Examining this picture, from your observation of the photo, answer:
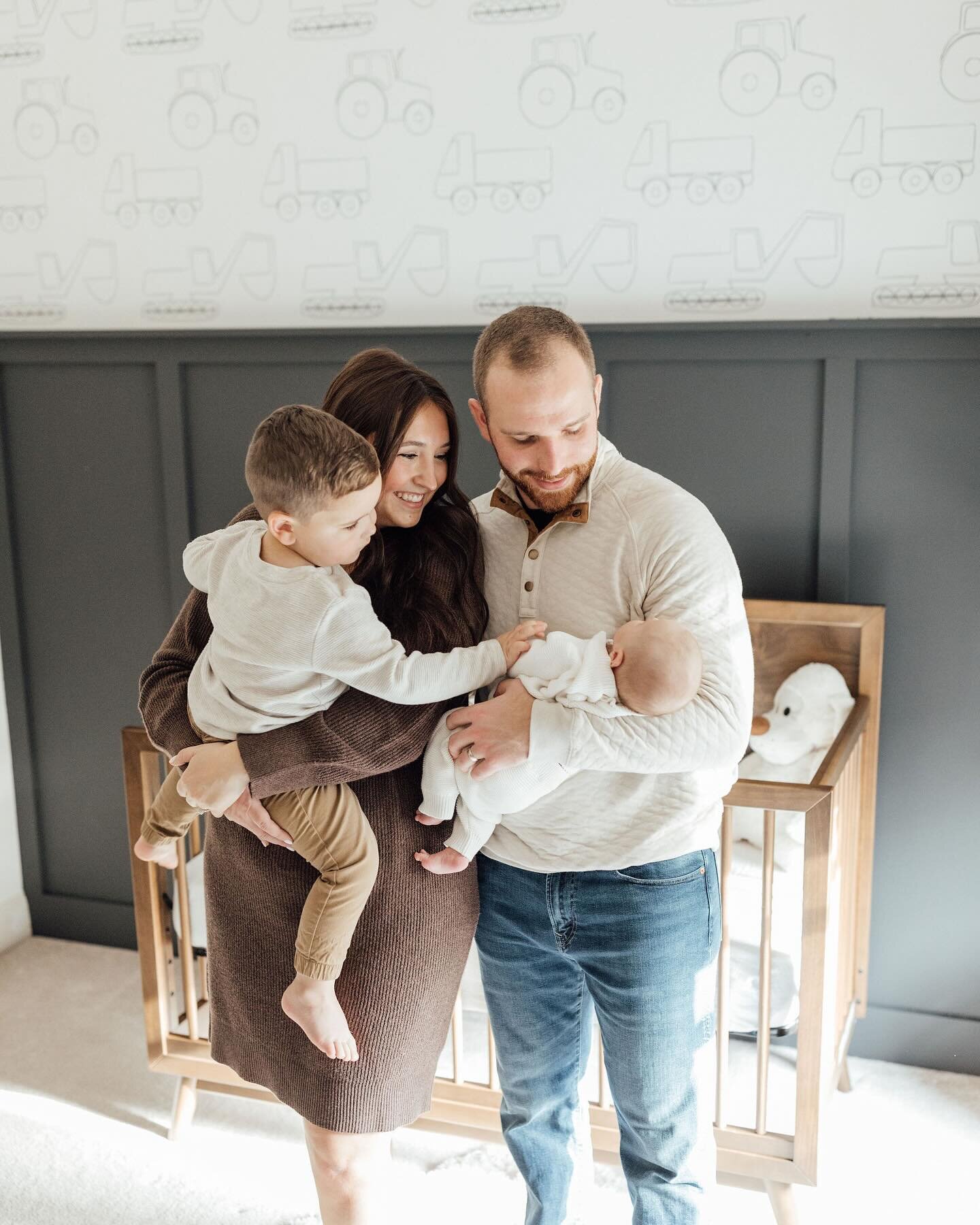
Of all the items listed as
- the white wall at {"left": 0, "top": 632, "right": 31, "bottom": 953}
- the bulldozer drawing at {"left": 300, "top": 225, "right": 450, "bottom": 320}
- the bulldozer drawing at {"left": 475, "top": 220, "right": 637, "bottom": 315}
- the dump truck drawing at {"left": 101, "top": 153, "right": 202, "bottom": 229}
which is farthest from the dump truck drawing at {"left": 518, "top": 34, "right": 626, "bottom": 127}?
the white wall at {"left": 0, "top": 632, "right": 31, "bottom": 953}

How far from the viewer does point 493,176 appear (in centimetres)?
243

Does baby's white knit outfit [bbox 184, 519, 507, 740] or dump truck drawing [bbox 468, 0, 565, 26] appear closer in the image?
baby's white knit outfit [bbox 184, 519, 507, 740]

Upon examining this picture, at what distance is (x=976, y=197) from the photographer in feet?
6.99

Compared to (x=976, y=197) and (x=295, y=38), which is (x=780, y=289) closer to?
(x=976, y=197)

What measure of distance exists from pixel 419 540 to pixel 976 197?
1399mm

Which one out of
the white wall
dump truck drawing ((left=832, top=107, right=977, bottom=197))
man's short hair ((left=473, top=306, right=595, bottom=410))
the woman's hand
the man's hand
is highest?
dump truck drawing ((left=832, top=107, right=977, bottom=197))

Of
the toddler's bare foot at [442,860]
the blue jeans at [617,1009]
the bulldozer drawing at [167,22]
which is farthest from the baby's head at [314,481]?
the bulldozer drawing at [167,22]

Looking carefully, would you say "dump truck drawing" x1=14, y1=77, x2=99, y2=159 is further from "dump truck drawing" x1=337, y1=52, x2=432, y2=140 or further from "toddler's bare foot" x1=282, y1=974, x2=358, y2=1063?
"toddler's bare foot" x1=282, y1=974, x2=358, y2=1063

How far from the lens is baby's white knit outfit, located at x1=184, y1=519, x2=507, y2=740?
4.15ft

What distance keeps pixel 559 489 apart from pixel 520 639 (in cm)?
19


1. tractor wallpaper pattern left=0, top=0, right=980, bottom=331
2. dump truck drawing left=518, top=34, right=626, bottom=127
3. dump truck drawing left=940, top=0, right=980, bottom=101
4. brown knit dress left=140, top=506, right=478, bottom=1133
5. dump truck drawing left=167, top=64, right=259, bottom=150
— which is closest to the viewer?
Result: brown knit dress left=140, top=506, right=478, bottom=1133

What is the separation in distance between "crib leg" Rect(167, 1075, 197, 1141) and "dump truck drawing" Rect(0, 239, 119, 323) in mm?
1796

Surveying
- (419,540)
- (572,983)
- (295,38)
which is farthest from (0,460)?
(572,983)

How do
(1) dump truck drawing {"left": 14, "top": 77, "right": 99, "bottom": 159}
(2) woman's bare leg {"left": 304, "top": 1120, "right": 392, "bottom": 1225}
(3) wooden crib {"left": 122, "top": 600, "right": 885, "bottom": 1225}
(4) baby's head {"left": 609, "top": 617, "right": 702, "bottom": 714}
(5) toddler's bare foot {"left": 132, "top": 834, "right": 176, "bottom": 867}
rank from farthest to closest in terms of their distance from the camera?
1. (1) dump truck drawing {"left": 14, "top": 77, "right": 99, "bottom": 159}
2. (3) wooden crib {"left": 122, "top": 600, "right": 885, "bottom": 1225}
3. (5) toddler's bare foot {"left": 132, "top": 834, "right": 176, "bottom": 867}
4. (2) woman's bare leg {"left": 304, "top": 1120, "right": 392, "bottom": 1225}
5. (4) baby's head {"left": 609, "top": 617, "right": 702, "bottom": 714}
